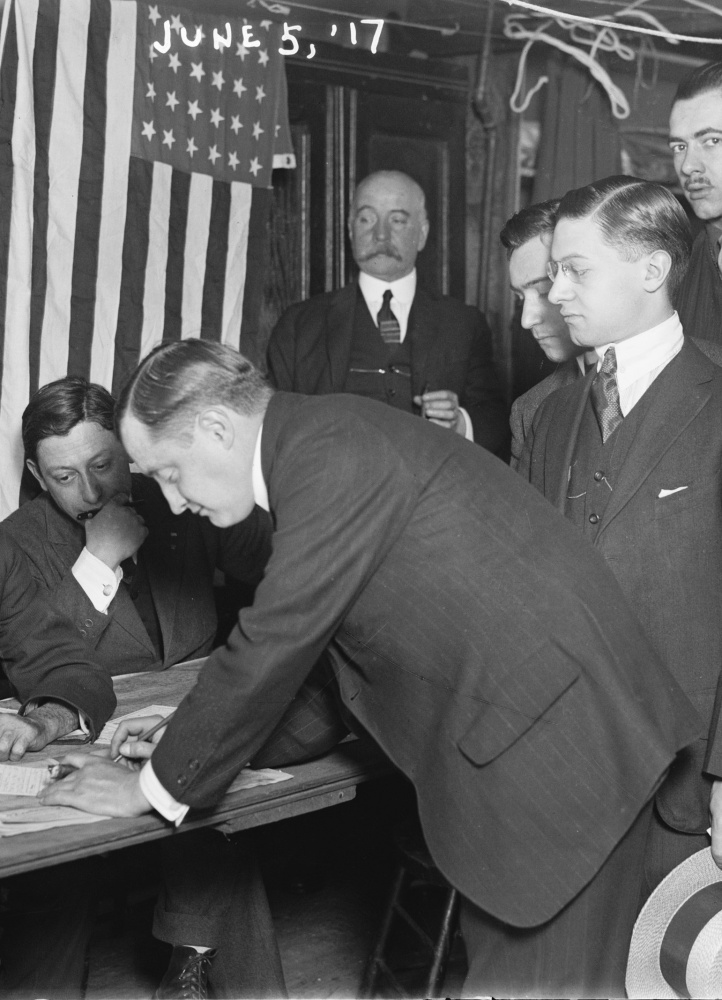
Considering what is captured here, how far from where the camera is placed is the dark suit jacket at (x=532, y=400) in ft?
11.5

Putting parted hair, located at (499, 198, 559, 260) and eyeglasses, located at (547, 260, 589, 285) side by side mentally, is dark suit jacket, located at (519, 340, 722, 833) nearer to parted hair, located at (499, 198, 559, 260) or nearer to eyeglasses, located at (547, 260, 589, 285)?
eyeglasses, located at (547, 260, 589, 285)

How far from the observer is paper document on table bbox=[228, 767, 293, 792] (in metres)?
2.52

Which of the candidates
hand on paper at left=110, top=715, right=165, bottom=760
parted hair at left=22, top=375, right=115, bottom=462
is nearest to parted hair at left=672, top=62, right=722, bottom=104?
parted hair at left=22, top=375, right=115, bottom=462

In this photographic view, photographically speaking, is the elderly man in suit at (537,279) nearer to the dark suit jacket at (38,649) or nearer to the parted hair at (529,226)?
the parted hair at (529,226)

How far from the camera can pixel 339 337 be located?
4.92 metres

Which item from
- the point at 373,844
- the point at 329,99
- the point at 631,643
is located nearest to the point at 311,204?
the point at 329,99

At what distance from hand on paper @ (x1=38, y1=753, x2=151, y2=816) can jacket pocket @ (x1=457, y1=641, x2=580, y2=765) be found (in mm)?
669

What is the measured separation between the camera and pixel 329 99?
18.6ft

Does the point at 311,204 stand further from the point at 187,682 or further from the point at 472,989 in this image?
the point at 472,989

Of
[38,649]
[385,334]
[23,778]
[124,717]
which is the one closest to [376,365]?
[385,334]

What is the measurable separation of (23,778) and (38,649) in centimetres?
64

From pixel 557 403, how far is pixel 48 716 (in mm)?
1449

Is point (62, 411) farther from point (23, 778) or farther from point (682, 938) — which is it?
point (682, 938)

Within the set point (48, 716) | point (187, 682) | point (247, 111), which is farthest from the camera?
point (247, 111)
